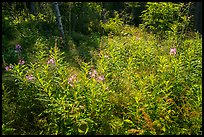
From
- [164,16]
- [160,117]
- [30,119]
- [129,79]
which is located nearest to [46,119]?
[30,119]

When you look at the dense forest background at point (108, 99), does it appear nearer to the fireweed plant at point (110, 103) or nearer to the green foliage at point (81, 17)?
the fireweed plant at point (110, 103)

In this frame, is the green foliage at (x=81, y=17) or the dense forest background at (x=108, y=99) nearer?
the dense forest background at (x=108, y=99)

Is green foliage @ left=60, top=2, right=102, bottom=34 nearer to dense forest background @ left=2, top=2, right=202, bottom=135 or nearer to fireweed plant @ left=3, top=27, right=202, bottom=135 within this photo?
dense forest background @ left=2, top=2, right=202, bottom=135

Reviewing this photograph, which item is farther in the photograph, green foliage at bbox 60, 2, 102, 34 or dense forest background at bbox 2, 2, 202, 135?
green foliage at bbox 60, 2, 102, 34

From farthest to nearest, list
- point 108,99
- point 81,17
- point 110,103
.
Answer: point 81,17
point 108,99
point 110,103

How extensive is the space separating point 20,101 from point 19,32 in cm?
620

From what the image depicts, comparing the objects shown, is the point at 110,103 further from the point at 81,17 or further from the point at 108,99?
the point at 81,17

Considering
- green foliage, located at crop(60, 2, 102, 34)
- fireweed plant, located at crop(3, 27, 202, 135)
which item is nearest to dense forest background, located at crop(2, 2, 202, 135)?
fireweed plant, located at crop(3, 27, 202, 135)

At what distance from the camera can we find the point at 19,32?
10477 mm

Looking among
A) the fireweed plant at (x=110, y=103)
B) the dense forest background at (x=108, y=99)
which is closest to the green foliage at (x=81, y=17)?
the dense forest background at (x=108, y=99)

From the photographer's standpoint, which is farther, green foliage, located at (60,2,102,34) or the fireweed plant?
green foliage, located at (60,2,102,34)

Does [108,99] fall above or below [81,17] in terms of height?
below

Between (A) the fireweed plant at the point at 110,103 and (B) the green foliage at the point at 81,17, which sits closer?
(A) the fireweed plant at the point at 110,103

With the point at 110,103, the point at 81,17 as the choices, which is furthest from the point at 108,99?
the point at 81,17
